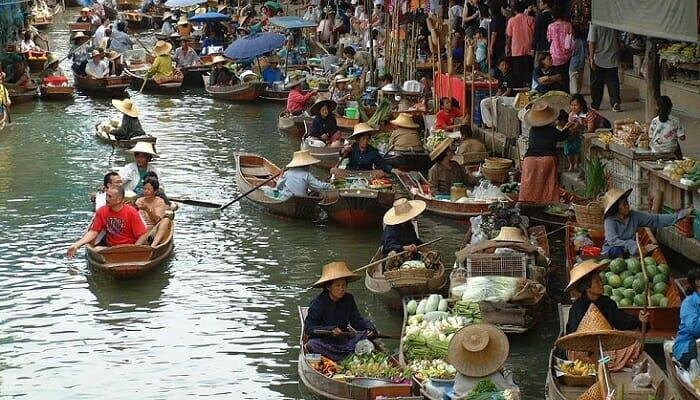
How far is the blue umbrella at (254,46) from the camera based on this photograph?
2495 cm

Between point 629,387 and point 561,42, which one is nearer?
point 629,387

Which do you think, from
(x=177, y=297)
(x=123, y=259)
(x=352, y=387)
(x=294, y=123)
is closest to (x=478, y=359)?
(x=352, y=387)

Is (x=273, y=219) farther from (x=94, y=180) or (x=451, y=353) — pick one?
(x=451, y=353)

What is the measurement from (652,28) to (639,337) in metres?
5.24

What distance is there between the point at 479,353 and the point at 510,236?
11.0 ft

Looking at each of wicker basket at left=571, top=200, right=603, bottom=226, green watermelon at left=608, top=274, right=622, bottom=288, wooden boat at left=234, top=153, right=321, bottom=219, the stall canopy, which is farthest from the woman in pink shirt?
green watermelon at left=608, top=274, right=622, bottom=288

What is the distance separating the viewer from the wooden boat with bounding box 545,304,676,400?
8406 mm

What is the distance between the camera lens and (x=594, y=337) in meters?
8.70

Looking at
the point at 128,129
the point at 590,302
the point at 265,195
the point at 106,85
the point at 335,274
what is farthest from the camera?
the point at 106,85

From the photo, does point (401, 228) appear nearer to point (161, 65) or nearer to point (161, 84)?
point (161, 84)

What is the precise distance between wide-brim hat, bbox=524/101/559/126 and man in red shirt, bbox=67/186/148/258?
4.41 meters

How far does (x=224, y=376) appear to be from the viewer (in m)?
10.6

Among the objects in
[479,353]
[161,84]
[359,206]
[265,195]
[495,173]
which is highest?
[479,353]

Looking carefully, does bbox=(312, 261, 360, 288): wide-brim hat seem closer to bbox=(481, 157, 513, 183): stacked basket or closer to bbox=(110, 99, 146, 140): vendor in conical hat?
bbox=(481, 157, 513, 183): stacked basket
